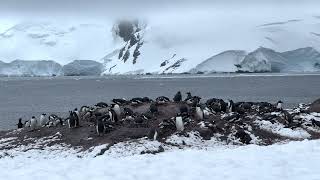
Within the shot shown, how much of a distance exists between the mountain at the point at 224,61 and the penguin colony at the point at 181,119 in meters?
155

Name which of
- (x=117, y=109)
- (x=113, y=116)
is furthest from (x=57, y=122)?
(x=113, y=116)

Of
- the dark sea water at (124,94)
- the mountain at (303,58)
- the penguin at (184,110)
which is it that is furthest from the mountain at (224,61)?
the penguin at (184,110)

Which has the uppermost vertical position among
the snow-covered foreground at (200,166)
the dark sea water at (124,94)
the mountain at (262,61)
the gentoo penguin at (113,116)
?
the snow-covered foreground at (200,166)

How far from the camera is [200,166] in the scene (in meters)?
12.6

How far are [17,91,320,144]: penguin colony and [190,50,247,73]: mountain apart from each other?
15530 cm

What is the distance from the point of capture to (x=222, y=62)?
18600cm

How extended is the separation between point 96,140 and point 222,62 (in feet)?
542


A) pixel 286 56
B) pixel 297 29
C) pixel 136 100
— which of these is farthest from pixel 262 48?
pixel 136 100

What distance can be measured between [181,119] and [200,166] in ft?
35.9

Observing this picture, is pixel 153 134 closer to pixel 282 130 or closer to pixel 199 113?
pixel 199 113

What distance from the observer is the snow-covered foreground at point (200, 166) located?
38.4ft

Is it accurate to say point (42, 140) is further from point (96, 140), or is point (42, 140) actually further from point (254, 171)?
point (254, 171)

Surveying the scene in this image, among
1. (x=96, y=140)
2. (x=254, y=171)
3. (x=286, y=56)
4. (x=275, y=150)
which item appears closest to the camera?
(x=254, y=171)

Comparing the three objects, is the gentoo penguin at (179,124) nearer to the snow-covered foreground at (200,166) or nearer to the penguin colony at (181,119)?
the penguin colony at (181,119)
